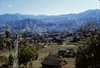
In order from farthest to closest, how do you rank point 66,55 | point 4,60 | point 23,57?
point 66,55, point 4,60, point 23,57

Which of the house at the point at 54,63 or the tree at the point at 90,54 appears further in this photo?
the house at the point at 54,63

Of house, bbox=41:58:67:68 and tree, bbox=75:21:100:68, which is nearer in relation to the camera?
tree, bbox=75:21:100:68

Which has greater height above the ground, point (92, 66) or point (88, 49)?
point (88, 49)

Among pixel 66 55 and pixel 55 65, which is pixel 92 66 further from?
pixel 66 55

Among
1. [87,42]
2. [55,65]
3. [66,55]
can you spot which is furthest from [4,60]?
[87,42]

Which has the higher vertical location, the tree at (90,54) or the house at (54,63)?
the tree at (90,54)

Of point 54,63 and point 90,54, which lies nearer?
point 90,54

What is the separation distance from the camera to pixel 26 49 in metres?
51.2

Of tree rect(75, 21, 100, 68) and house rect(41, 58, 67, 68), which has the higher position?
tree rect(75, 21, 100, 68)

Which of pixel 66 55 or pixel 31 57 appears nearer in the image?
pixel 31 57

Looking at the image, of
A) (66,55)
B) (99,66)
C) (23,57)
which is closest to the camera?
(99,66)

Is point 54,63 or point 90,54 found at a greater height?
point 90,54

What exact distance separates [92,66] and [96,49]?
1837 millimetres

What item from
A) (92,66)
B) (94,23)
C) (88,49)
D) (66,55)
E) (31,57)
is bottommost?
(66,55)
